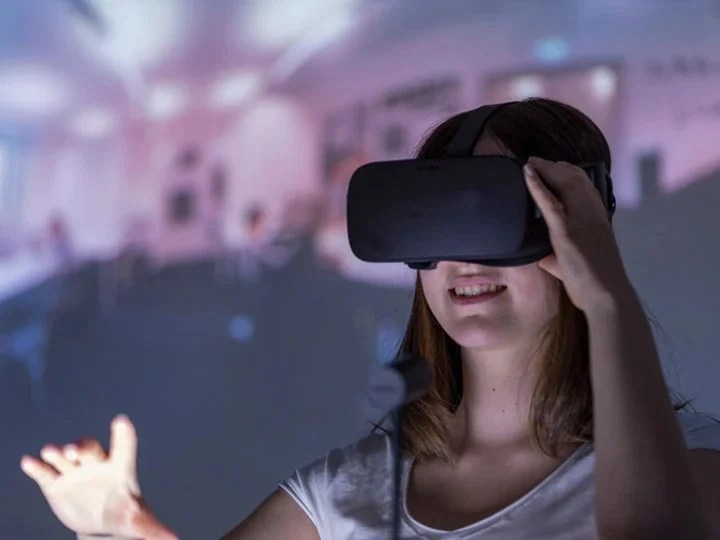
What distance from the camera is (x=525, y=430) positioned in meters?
1.18

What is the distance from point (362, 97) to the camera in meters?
2.61

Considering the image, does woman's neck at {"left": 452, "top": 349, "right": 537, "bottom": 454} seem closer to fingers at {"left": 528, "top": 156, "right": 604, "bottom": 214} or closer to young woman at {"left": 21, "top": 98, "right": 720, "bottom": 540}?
young woman at {"left": 21, "top": 98, "right": 720, "bottom": 540}

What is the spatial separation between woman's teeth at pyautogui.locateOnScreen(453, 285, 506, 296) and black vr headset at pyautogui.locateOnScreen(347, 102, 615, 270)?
0.07 m

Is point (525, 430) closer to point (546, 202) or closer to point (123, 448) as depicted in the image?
point (546, 202)

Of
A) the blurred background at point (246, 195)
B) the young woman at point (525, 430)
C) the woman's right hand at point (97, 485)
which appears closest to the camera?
the young woman at point (525, 430)

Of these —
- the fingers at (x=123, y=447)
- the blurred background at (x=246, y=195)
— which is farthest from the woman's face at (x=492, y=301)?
the blurred background at (x=246, y=195)

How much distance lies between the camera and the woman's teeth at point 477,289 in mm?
1117

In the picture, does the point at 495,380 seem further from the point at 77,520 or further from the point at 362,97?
the point at 362,97

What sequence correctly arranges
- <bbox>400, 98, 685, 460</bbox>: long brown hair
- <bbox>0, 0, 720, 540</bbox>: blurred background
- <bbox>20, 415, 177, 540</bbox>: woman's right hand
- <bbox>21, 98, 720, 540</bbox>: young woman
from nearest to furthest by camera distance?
<bbox>21, 98, 720, 540</bbox>: young woman → <bbox>20, 415, 177, 540</bbox>: woman's right hand → <bbox>400, 98, 685, 460</bbox>: long brown hair → <bbox>0, 0, 720, 540</bbox>: blurred background

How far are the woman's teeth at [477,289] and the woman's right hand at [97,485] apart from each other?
1.17ft

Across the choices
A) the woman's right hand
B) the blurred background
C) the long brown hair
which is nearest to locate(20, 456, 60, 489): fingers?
the woman's right hand

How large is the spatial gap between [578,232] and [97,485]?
503mm

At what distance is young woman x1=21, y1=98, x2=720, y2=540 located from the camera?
3.00 ft

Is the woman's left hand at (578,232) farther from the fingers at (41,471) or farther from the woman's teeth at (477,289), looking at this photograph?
the fingers at (41,471)
